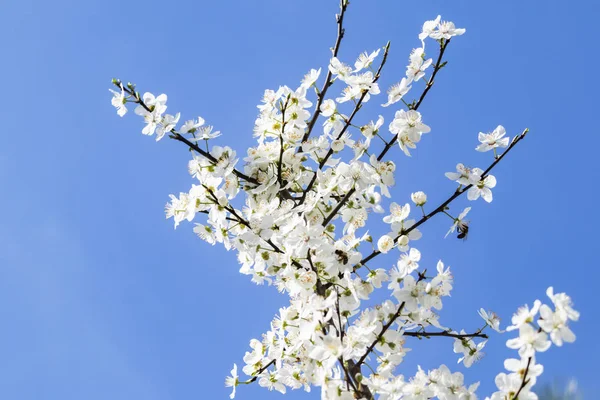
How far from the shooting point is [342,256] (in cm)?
328

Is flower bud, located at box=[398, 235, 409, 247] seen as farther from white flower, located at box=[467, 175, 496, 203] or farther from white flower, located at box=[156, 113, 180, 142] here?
white flower, located at box=[156, 113, 180, 142]

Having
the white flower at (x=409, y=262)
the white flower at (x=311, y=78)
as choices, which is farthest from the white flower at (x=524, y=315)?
the white flower at (x=311, y=78)

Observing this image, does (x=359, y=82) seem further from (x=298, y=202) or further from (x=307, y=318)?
(x=307, y=318)

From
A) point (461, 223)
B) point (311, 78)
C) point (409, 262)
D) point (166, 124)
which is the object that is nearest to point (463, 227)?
point (461, 223)

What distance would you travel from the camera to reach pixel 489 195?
140 inches

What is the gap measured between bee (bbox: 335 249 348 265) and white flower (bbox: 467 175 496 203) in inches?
33.1

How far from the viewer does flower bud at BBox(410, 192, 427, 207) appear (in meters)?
3.47

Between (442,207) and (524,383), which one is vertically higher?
(442,207)

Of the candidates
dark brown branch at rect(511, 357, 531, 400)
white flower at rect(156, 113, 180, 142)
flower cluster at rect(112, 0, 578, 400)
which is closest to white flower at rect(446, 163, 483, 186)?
flower cluster at rect(112, 0, 578, 400)

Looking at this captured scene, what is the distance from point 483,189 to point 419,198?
0.40 metres

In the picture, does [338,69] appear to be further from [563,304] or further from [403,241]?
[563,304]

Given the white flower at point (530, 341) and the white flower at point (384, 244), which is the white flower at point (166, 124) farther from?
the white flower at point (530, 341)

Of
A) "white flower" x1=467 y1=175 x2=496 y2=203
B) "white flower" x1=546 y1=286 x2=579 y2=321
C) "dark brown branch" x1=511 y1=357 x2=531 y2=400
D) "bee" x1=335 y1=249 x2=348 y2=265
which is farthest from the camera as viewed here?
"white flower" x1=467 y1=175 x2=496 y2=203

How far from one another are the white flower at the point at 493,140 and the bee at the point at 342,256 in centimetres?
104
